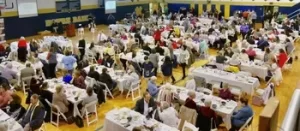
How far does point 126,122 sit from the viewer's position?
6.03m

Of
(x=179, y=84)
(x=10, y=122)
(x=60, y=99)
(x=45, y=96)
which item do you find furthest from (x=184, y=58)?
(x=10, y=122)

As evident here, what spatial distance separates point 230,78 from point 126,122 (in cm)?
397

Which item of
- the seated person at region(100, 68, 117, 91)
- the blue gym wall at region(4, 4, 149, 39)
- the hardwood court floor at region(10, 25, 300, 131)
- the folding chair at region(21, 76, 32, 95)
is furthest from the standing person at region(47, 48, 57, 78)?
the blue gym wall at region(4, 4, 149, 39)

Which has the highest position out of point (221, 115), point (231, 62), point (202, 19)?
point (202, 19)

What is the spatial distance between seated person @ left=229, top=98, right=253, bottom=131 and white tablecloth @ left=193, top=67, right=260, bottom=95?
6.85 ft

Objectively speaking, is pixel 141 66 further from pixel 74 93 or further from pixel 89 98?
pixel 89 98

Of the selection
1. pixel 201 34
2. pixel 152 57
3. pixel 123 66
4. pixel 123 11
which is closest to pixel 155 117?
pixel 152 57

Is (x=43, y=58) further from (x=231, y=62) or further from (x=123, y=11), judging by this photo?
(x=123, y=11)

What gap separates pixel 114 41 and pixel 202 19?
30.2 feet

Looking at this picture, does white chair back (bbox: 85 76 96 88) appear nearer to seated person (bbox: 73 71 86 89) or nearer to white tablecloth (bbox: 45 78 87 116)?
seated person (bbox: 73 71 86 89)

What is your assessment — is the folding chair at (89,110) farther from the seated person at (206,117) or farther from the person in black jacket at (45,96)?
the seated person at (206,117)

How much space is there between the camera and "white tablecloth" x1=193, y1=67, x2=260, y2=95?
839 cm

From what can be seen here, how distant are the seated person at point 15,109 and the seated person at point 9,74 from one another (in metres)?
3.11

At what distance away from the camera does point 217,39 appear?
1478 centimetres
